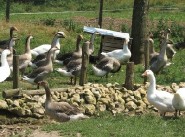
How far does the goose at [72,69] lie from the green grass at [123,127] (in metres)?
5.09

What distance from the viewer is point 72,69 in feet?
54.6

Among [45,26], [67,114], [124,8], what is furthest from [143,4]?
[124,8]

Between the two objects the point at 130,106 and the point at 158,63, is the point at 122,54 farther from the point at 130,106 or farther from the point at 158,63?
the point at 130,106

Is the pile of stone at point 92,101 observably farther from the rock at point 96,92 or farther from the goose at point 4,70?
the goose at point 4,70

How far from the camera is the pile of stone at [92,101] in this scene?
41.6ft

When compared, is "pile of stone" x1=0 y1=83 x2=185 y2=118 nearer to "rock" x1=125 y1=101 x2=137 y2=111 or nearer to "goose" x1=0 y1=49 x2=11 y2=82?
"rock" x1=125 y1=101 x2=137 y2=111

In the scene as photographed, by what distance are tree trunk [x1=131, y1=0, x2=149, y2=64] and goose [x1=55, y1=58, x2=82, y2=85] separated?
384 cm

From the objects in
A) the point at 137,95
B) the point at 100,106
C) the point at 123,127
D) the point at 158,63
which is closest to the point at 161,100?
the point at 100,106

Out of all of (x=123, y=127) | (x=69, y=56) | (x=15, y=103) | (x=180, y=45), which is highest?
(x=123, y=127)

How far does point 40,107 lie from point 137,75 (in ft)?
18.9

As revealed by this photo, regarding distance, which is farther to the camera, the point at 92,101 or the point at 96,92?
the point at 96,92

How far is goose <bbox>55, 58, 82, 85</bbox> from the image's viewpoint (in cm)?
1650

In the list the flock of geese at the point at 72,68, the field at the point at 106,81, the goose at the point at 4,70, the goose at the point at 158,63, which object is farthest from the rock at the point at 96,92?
the goose at the point at 158,63

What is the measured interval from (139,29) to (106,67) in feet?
12.0
